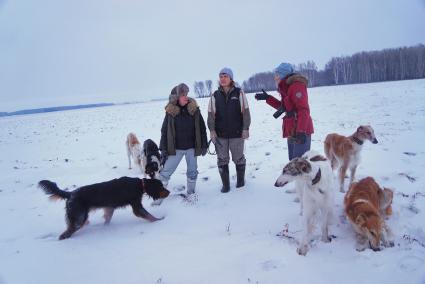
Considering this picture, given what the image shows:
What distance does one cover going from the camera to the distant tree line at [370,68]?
49.9 metres

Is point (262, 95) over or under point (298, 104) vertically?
over

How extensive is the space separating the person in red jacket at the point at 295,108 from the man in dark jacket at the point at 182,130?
5.53ft

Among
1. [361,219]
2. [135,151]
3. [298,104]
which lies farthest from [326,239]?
[135,151]

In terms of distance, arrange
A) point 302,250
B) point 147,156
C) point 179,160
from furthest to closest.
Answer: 1. point 147,156
2. point 179,160
3. point 302,250

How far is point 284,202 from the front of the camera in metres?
5.36

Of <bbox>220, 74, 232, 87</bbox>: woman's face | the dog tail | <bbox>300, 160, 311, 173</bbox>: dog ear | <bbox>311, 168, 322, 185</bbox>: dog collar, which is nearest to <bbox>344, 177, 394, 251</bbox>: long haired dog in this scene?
<bbox>311, 168, 322, 185</bbox>: dog collar

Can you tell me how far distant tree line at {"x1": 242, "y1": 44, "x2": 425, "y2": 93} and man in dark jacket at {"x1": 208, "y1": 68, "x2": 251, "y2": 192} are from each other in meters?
40.1

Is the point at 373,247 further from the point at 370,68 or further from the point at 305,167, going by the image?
the point at 370,68

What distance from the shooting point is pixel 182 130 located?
5.71 metres

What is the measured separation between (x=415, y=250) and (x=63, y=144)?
1607 cm

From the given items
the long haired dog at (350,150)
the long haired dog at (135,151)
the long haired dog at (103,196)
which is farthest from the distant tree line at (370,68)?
the long haired dog at (103,196)

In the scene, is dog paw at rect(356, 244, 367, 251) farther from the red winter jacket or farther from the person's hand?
the person's hand

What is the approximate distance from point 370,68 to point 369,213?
62.5m

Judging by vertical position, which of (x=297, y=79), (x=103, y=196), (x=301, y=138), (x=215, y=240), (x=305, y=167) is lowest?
(x=215, y=240)
